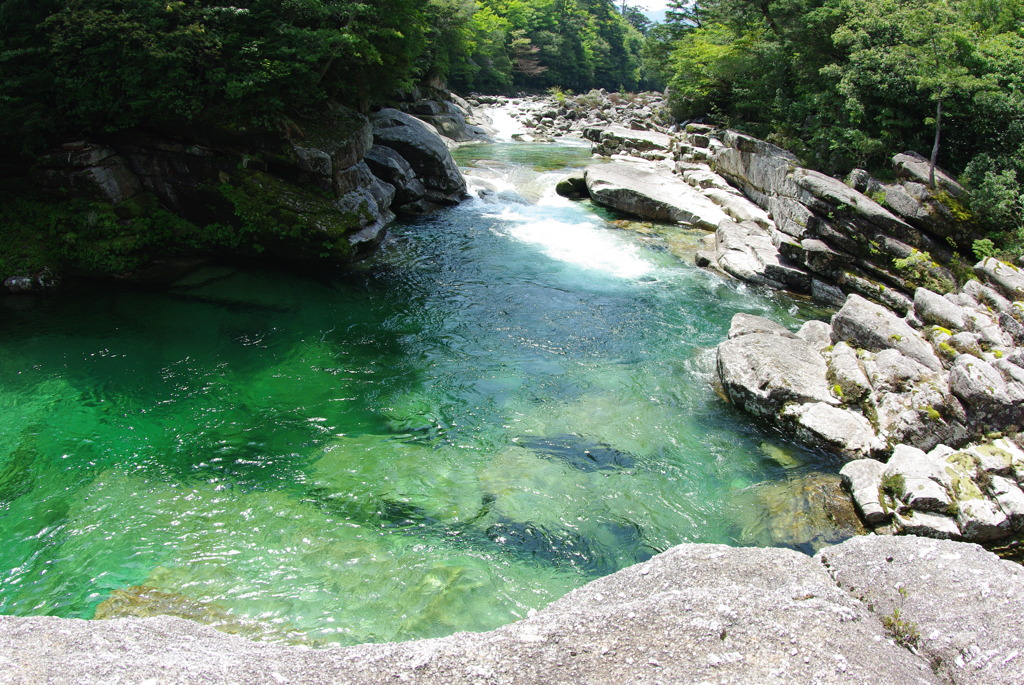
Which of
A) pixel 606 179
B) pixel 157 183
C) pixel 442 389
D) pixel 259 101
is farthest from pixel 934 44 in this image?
pixel 157 183

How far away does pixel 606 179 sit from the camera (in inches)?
946

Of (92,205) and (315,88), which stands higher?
(315,88)

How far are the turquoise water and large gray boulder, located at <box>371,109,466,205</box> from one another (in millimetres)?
7612

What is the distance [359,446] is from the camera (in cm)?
930

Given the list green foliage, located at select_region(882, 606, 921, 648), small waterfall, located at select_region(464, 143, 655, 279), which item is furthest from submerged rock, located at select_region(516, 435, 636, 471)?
small waterfall, located at select_region(464, 143, 655, 279)

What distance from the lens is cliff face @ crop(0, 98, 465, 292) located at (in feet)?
46.1

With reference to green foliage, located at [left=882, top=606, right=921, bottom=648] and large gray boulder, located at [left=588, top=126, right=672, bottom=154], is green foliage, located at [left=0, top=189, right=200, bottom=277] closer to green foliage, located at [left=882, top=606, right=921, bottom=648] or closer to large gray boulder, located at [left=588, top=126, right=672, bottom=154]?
green foliage, located at [left=882, top=606, right=921, bottom=648]

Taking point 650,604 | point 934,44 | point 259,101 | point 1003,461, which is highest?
point 934,44

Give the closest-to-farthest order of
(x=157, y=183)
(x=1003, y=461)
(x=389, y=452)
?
(x=1003, y=461), (x=389, y=452), (x=157, y=183)

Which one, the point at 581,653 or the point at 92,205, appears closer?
the point at 581,653

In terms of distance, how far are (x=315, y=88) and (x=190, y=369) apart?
9699mm

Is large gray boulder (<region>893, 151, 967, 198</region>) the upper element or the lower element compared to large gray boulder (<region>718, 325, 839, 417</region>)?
upper

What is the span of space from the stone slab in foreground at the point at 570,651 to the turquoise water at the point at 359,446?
1.87 metres

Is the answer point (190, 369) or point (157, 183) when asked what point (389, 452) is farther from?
point (157, 183)
